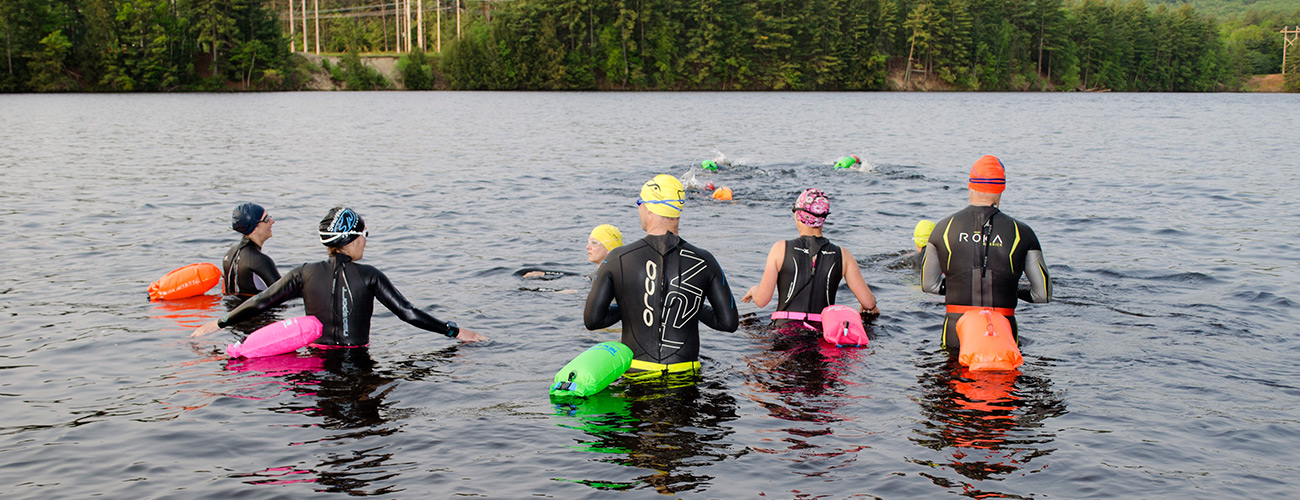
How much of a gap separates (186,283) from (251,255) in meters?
1.54

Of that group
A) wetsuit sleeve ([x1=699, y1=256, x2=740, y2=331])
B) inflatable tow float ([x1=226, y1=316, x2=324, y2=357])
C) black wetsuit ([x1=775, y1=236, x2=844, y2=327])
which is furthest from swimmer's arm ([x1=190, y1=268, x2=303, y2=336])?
black wetsuit ([x1=775, y1=236, x2=844, y2=327])

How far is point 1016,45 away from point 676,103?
6926 centimetres

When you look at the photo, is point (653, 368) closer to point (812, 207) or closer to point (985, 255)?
point (812, 207)

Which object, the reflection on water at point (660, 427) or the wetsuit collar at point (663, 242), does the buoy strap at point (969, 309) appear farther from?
the wetsuit collar at point (663, 242)

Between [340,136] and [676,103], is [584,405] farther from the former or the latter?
[676,103]

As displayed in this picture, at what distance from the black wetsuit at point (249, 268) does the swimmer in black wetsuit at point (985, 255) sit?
25.9 feet

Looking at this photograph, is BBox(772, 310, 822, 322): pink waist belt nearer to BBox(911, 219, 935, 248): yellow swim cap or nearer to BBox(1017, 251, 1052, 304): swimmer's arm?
BBox(1017, 251, 1052, 304): swimmer's arm

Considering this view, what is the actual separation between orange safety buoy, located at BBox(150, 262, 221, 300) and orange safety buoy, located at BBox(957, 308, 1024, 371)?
31.8 feet

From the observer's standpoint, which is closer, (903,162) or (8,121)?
(903,162)

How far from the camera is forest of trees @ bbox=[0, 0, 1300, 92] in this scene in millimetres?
94375

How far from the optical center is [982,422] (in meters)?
7.76

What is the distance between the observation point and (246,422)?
7852 millimetres

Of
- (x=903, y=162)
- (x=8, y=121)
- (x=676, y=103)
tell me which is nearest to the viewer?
(x=903, y=162)

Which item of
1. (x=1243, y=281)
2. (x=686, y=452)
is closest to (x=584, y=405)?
(x=686, y=452)
